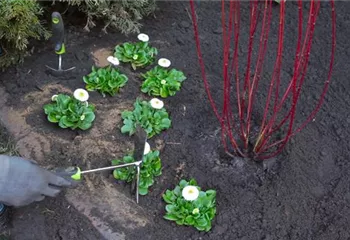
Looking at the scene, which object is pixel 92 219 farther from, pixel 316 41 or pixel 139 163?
pixel 316 41

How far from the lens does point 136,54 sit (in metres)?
2.96

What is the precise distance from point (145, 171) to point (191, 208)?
26 cm

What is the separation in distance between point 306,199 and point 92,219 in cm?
93

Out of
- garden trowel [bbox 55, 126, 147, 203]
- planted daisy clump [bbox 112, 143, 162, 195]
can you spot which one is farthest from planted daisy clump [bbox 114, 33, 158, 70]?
garden trowel [bbox 55, 126, 147, 203]

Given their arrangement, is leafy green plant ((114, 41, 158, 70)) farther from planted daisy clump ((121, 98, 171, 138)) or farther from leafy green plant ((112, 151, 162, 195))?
leafy green plant ((112, 151, 162, 195))

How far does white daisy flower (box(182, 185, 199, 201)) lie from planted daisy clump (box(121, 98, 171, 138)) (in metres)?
0.41

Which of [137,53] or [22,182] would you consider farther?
[137,53]

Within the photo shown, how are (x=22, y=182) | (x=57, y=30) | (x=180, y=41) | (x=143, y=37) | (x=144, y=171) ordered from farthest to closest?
(x=180, y=41)
(x=143, y=37)
(x=57, y=30)
(x=144, y=171)
(x=22, y=182)

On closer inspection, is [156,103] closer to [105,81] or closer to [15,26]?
Result: [105,81]

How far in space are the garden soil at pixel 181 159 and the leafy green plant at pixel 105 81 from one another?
0.12 feet

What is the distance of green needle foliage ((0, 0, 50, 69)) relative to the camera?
2588 millimetres

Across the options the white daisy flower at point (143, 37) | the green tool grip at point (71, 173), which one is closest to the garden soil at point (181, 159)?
the white daisy flower at point (143, 37)

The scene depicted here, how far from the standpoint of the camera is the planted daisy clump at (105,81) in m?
2.77

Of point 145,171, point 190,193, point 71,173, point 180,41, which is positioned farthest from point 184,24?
point 71,173
